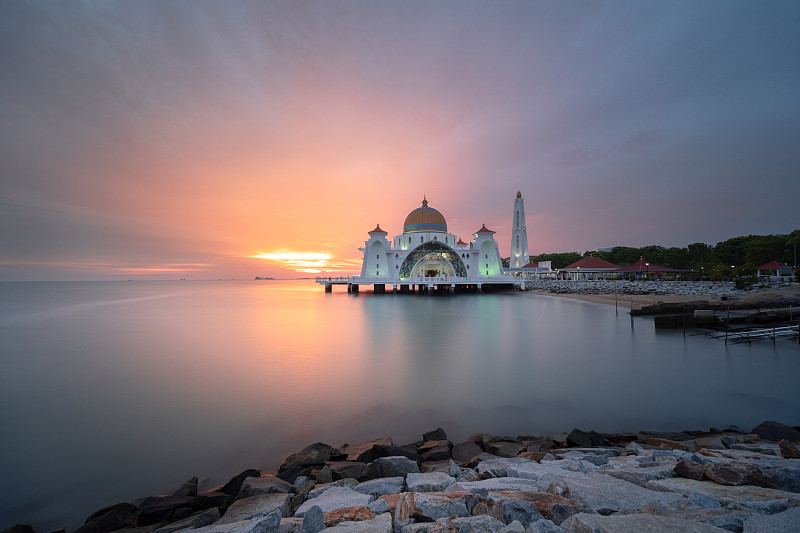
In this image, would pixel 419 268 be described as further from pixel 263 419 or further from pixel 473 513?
pixel 473 513

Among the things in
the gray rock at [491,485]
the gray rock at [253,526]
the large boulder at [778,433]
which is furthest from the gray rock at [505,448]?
the large boulder at [778,433]

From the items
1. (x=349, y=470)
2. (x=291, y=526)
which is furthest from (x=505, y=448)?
(x=291, y=526)

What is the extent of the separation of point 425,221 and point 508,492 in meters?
40.5

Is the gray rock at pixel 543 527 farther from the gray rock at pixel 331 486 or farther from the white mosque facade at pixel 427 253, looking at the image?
the white mosque facade at pixel 427 253

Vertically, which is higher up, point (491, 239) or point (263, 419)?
point (491, 239)

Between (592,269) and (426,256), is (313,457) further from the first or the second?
(592,269)

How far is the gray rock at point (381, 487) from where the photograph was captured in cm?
329

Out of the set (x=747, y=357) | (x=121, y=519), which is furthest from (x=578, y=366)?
(x=121, y=519)

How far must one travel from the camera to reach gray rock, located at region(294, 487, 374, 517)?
9.59 feet

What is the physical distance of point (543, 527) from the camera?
86.8 inches

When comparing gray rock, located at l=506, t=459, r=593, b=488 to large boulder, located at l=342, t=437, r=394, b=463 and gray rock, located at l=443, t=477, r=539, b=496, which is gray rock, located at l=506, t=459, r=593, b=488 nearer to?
gray rock, located at l=443, t=477, r=539, b=496

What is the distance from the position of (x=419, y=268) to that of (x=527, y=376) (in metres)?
35.6

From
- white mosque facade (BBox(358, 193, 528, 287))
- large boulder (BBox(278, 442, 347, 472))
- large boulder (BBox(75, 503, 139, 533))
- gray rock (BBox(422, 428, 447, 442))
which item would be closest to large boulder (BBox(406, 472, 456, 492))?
large boulder (BBox(278, 442, 347, 472))

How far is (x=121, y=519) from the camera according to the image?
11.0ft
